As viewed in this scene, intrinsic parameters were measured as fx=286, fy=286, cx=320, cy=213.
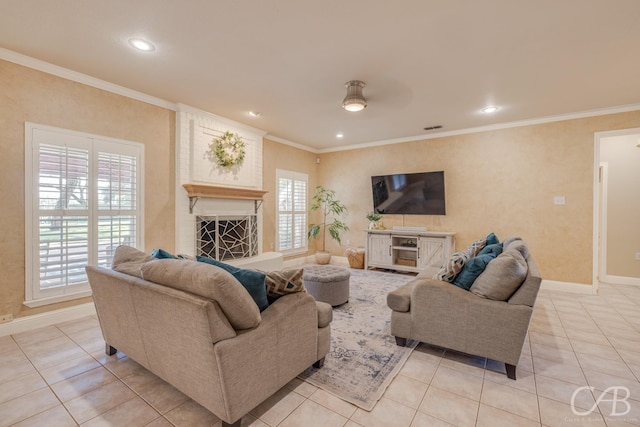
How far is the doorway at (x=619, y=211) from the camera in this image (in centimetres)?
468

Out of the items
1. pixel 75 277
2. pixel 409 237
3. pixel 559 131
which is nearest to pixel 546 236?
pixel 559 131

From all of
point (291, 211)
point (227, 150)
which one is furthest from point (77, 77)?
point (291, 211)

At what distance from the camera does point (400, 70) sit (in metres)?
3.03

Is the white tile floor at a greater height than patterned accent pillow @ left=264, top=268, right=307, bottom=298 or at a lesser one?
lesser

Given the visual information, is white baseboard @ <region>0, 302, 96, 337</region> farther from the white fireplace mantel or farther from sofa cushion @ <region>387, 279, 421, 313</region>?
sofa cushion @ <region>387, 279, 421, 313</region>

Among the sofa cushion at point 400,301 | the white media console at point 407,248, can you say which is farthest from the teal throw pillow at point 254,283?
the white media console at point 407,248

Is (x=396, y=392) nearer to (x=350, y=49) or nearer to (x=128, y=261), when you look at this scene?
(x=128, y=261)

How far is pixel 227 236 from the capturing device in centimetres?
483

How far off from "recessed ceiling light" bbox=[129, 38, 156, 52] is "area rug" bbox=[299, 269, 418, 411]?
3.13 m

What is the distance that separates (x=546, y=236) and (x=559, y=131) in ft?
5.34

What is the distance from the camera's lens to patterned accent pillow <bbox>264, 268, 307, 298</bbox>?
6.28 ft

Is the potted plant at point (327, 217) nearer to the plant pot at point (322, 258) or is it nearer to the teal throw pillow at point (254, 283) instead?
the plant pot at point (322, 258)

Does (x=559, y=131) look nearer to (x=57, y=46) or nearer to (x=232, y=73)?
(x=232, y=73)

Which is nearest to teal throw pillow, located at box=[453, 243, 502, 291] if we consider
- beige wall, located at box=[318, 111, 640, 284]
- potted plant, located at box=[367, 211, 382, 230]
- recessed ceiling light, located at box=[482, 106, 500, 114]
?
recessed ceiling light, located at box=[482, 106, 500, 114]
